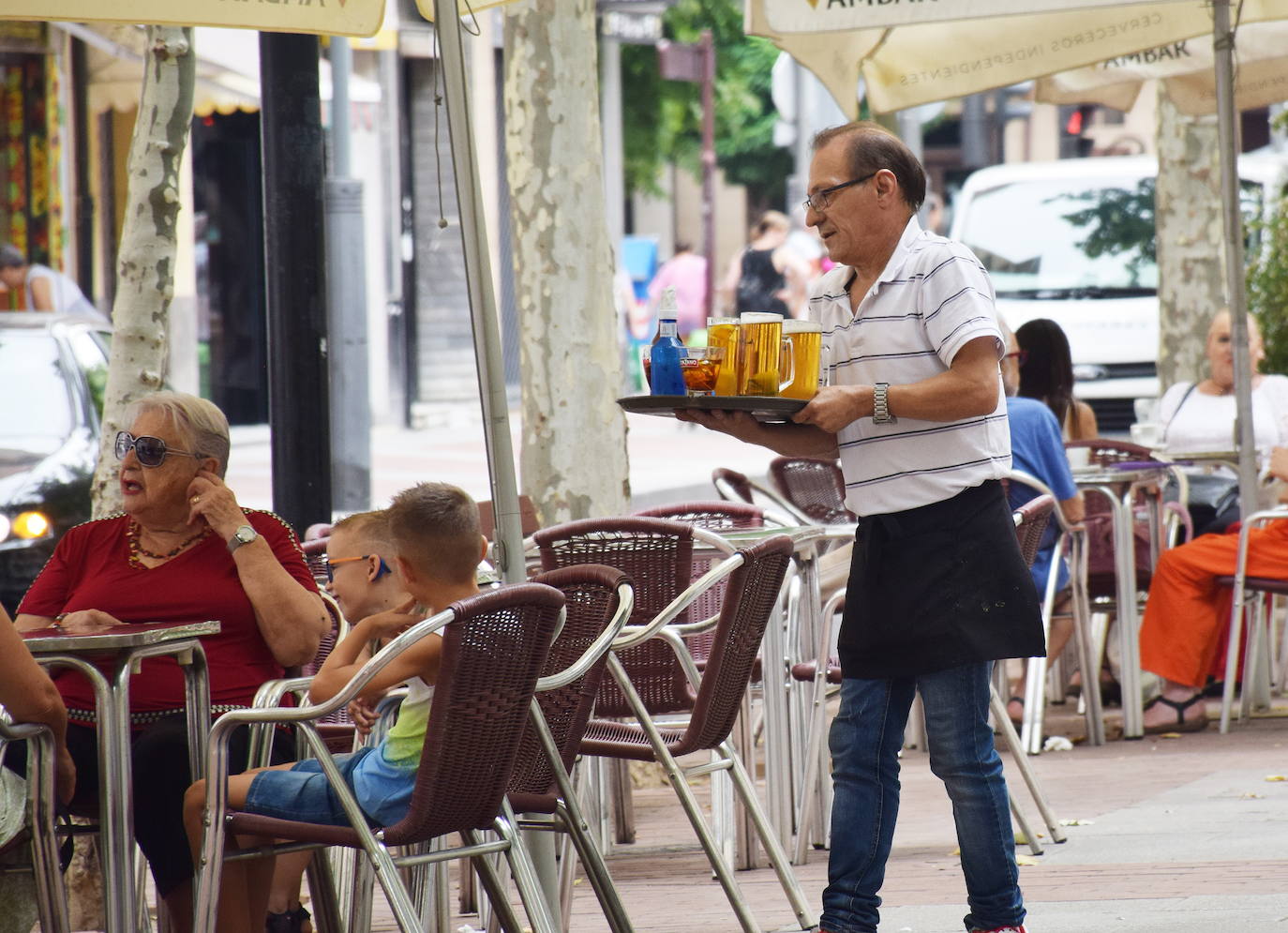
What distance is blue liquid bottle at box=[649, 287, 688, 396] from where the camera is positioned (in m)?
4.14

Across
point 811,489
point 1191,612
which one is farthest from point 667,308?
point 811,489

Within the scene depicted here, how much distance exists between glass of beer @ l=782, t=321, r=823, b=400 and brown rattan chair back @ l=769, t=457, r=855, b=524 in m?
4.26

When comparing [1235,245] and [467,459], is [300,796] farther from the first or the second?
[467,459]

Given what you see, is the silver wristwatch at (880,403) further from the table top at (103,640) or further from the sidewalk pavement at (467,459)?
the sidewalk pavement at (467,459)

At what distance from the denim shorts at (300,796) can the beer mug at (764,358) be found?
1.02 m

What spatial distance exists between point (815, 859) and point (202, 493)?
223cm

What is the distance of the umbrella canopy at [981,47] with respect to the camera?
26.3 ft

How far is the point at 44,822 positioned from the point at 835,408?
1726 millimetres

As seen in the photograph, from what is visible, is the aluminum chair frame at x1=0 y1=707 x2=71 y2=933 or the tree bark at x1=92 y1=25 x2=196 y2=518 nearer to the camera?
the aluminum chair frame at x1=0 y1=707 x2=71 y2=933

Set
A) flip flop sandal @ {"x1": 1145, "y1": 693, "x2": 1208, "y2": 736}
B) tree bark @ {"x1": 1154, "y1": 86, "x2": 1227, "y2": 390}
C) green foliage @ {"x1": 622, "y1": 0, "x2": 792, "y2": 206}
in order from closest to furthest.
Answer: flip flop sandal @ {"x1": 1145, "y1": 693, "x2": 1208, "y2": 736}
tree bark @ {"x1": 1154, "y1": 86, "x2": 1227, "y2": 390}
green foliage @ {"x1": 622, "y1": 0, "x2": 792, "y2": 206}

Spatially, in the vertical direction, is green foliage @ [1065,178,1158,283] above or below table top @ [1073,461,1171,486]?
above

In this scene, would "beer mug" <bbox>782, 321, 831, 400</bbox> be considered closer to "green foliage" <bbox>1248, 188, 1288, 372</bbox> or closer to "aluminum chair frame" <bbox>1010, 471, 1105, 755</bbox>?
"aluminum chair frame" <bbox>1010, 471, 1105, 755</bbox>

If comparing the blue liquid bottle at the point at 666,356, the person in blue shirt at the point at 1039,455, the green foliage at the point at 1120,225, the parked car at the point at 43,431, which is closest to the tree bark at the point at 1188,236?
the green foliage at the point at 1120,225

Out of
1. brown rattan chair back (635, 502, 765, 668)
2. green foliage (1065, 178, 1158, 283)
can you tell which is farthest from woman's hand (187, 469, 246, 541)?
green foliage (1065, 178, 1158, 283)
